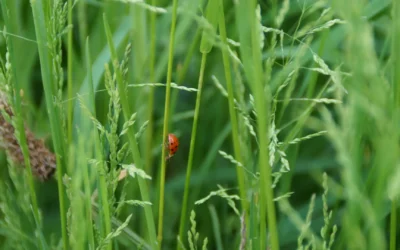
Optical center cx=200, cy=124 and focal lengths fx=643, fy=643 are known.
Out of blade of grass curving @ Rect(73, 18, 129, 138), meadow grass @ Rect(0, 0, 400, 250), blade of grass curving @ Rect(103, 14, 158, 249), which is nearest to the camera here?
meadow grass @ Rect(0, 0, 400, 250)

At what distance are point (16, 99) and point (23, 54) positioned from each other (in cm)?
80

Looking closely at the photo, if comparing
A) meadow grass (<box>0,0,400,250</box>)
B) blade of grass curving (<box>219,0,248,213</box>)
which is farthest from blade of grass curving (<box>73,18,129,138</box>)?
blade of grass curving (<box>219,0,248,213</box>)

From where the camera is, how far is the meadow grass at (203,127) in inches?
22.4

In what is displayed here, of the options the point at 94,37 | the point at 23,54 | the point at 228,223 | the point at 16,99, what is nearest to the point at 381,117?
the point at 16,99

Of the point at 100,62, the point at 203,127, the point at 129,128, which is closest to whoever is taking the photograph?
the point at 129,128

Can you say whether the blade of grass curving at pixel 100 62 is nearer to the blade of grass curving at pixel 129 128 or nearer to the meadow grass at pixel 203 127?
the meadow grass at pixel 203 127

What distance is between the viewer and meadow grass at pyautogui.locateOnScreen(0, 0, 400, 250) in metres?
0.57

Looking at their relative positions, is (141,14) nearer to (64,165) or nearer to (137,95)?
(137,95)

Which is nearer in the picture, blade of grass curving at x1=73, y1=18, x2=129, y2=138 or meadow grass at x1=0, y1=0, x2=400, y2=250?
meadow grass at x1=0, y1=0, x2=400, y2=250

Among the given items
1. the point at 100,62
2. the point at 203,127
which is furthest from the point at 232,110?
the point at 203,127

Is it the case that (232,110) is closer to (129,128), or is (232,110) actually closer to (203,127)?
(129,128)

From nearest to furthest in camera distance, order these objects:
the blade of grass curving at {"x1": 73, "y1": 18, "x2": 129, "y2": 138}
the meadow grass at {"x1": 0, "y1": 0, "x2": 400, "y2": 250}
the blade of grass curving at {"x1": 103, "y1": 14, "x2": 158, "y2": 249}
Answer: the meadow grass at {"x1": 0, "y1": 0, "x2": 400, "y2": 250} < the blade of grass curving at {"x1": 103, "y1": 14, "x2": 158, "y2": 249} < the blade of grass curving at {"x1": 73, "y1": 18, "x2": 129, "y2": 138}

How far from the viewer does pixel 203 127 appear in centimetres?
156

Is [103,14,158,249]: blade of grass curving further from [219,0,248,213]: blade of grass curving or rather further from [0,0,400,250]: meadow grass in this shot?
[219,0,248,213]: blade of grass curving
